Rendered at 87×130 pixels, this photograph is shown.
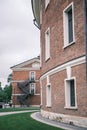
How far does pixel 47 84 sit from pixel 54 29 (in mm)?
3743

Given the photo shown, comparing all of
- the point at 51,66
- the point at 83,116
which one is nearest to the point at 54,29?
the point at 51,66

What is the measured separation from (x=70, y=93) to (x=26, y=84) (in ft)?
142

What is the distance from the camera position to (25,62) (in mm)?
55562

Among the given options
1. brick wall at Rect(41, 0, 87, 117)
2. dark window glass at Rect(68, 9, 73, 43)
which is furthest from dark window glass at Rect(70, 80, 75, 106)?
dark window glass at Rect(68, 9, 73, 43)

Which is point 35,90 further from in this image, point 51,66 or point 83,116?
point 83,116

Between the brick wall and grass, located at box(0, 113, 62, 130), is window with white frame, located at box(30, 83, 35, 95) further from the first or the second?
grass, located at box(0, 113, 62, 130)

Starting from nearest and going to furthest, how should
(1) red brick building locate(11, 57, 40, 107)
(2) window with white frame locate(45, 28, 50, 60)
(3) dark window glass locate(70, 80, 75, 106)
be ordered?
(3) dark window glass locate(70, 80, 75, 106), (2) window with white frame locate(45, 28, 50, 60), (1) red brick building locate(11, 57, 40, 107)

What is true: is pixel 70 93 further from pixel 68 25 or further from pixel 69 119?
Answer: pixel 68 25

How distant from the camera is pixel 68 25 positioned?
14516 mm

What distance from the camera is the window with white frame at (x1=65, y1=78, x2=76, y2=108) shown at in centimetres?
1361

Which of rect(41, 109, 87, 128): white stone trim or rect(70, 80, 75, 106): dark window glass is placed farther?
rect(70, 80, 75, 106): dark window glass

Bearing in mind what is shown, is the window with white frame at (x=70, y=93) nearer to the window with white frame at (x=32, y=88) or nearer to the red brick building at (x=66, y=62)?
the red brick building at (x=66, y=62)

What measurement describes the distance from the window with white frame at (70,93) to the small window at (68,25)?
6.37ft

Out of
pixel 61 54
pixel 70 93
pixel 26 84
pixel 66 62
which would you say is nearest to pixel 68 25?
pixel 61 54
